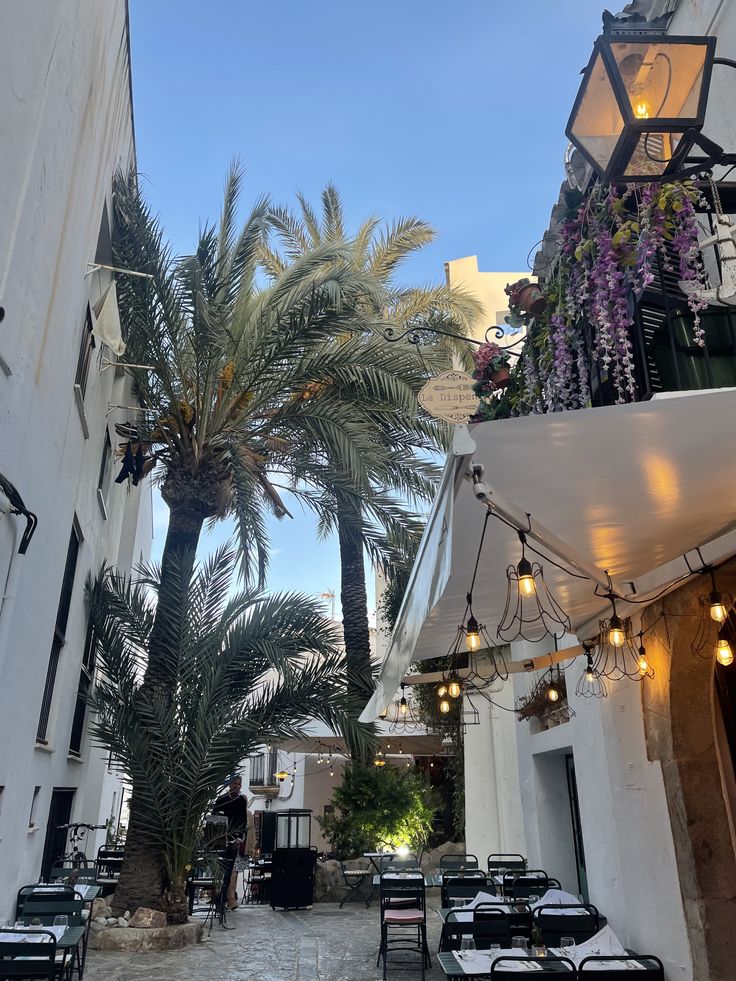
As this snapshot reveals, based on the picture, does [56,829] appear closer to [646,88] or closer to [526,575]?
[526,575]

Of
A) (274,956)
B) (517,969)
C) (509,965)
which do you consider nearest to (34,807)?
(274,956)

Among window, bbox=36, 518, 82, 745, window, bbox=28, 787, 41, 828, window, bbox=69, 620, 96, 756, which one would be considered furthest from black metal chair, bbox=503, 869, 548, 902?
window, bbox=69, 620, 96, 756

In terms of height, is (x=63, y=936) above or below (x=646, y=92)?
below

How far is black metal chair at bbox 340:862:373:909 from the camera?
12.3 metres

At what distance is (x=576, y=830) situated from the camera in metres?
10.2

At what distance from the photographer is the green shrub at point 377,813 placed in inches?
513

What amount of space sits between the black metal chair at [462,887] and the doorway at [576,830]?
6.82 feet

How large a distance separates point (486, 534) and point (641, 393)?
1.20m

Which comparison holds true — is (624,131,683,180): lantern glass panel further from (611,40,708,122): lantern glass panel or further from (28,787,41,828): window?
(28,787,41,828): window

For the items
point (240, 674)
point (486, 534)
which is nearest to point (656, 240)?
point (486, 534)

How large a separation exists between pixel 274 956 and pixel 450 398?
739 cm

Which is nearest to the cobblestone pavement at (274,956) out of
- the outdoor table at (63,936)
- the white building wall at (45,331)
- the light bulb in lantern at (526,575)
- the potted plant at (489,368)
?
the white building wall at (45,331)

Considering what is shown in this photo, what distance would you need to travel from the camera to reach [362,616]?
13672mm

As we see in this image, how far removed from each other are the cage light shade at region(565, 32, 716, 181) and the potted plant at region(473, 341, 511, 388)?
2.55 meters
